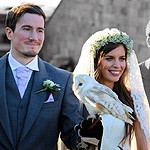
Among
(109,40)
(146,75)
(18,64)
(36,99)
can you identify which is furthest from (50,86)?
(146,75)

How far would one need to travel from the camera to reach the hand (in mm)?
2018

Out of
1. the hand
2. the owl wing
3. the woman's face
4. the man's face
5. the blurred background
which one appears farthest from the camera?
the blurred background

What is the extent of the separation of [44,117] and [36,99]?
4.0 inches

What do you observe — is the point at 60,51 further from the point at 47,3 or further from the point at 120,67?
the point at 120,67

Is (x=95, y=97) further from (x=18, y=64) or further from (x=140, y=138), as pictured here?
(x=140, y=138)

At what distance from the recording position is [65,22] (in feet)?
23.7

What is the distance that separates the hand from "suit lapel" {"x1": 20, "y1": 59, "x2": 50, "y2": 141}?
0.28m

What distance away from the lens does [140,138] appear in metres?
2.71

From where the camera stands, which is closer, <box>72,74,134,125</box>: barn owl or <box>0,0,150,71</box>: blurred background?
<box>72,74,134,125</box>: barn owl

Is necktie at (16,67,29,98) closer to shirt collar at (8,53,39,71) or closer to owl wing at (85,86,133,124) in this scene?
shirt collar at (8,53,39,71)

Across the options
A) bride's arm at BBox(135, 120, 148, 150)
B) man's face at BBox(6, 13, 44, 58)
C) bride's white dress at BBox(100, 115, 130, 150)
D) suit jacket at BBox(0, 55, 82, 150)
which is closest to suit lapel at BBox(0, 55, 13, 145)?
suit jacket at BBox(0, 55, 82, 150)

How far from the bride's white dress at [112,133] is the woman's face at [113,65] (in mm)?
331

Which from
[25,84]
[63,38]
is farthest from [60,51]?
[25,84]

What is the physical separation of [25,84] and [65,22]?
198 inches
